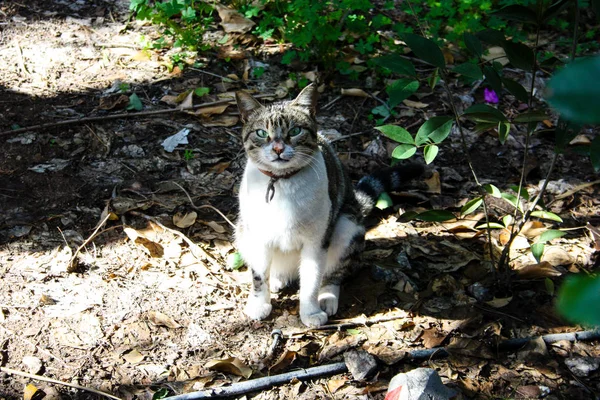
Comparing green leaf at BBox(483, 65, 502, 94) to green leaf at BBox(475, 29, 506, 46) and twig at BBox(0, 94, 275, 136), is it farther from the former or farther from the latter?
twig at BBox(0, 94, 275, 136)

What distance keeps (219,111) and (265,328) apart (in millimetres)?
2230

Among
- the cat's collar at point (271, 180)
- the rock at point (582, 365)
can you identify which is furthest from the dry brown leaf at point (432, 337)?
the cat's collar at point (271, 180)

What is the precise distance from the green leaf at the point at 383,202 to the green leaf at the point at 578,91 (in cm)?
365

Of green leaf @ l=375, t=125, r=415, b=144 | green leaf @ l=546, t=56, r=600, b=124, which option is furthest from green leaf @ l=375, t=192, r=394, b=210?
green leaf @ l=546, t=56, r=600, b=124

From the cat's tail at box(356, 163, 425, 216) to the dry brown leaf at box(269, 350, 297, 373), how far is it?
1269 mm

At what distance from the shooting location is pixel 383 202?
4352 mm

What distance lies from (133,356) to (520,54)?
2594mm

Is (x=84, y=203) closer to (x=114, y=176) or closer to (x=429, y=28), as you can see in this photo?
(x=114, y=176)

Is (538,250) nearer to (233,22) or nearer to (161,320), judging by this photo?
(161,320)

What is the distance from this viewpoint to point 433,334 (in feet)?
11.5

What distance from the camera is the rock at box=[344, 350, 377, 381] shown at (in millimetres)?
3154

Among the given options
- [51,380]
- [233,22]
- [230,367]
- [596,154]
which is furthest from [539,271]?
[233,22]

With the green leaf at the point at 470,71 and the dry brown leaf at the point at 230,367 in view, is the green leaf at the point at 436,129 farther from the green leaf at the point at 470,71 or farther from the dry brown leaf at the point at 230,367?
the dry brown leaf at the point at 230,367

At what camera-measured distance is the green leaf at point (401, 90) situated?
9.36 ft
